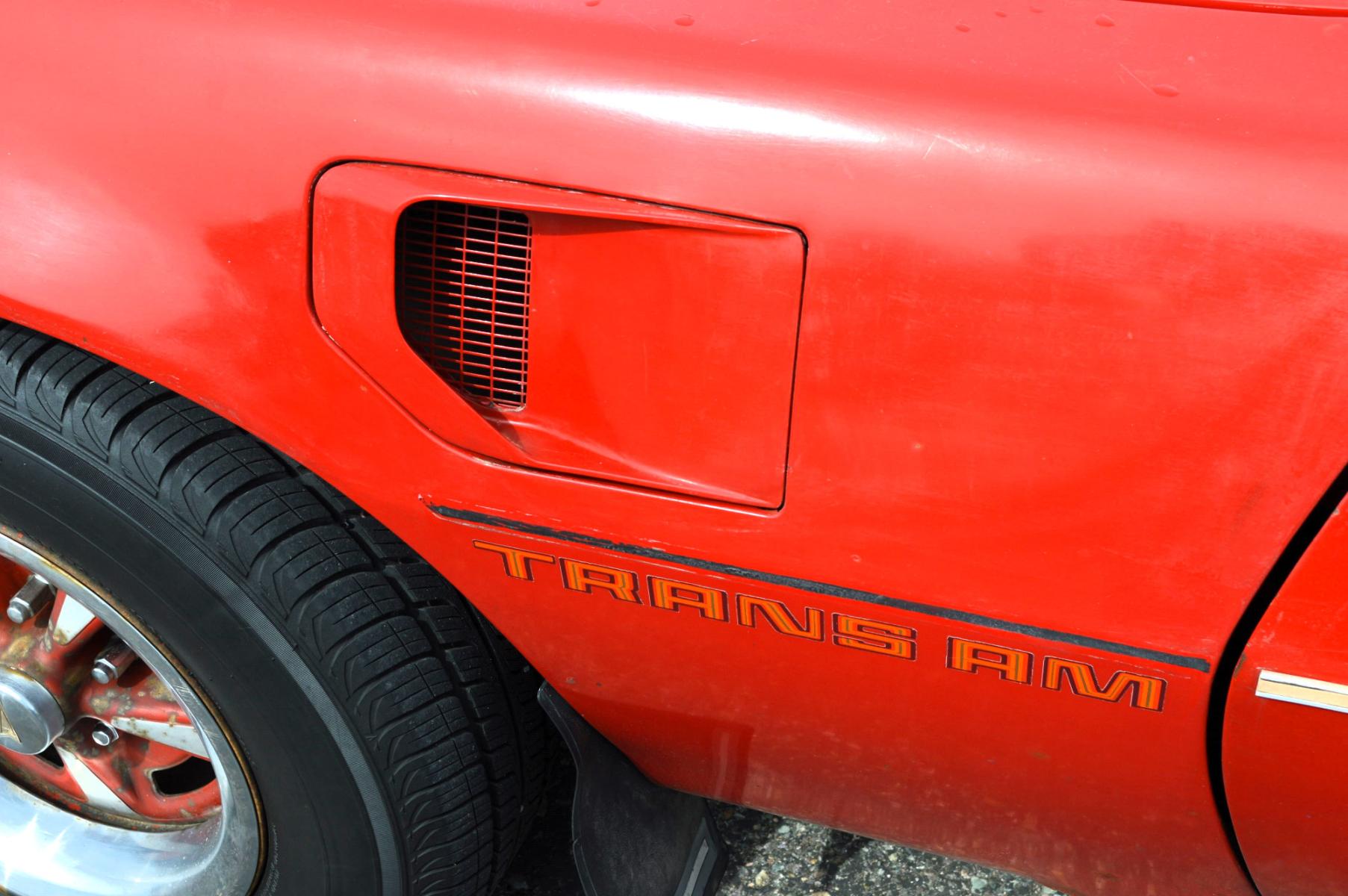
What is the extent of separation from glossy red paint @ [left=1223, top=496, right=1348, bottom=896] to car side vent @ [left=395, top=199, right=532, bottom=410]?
75 cm

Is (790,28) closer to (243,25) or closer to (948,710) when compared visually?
(243,25)

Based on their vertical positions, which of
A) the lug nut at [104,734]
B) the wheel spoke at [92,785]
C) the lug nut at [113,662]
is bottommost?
the wheel spoke at [92,785]

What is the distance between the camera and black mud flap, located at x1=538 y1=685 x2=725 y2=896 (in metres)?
1.55

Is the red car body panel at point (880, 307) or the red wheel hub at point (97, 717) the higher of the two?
Answer: the red car body panel at point (880, 307)

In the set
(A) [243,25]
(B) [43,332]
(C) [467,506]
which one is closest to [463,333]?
(C) [467,506]

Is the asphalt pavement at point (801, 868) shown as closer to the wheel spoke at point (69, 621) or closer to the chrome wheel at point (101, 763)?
the chrome wheel at point (101, 763)

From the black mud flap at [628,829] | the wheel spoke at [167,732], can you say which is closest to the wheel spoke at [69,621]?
the wheel spoke at [167,732]

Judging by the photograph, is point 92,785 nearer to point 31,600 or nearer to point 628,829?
point 31,600

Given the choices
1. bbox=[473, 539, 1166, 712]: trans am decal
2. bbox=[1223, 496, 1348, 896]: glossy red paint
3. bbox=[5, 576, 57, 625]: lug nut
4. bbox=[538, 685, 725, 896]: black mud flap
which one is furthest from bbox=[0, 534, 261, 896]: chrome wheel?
bbox=[1223, 496, 1348, 896]: glossy red paint

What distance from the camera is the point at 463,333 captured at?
1.21 m

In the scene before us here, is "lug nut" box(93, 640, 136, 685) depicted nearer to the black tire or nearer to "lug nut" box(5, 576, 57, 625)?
"lug nut" box(5, 576, 57, 625)

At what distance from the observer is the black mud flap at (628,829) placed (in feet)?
5.08

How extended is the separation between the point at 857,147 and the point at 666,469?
360 mm

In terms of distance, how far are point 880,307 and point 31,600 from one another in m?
1.30
